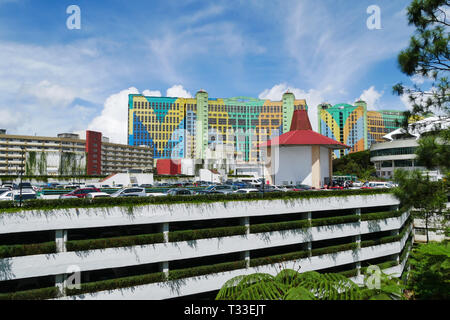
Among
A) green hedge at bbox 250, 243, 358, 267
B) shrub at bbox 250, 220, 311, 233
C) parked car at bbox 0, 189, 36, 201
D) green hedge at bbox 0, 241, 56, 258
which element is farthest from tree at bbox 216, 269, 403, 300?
parked car at bbox 0, 189, 36, 201

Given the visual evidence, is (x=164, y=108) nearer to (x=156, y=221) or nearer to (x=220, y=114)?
(x=220, y=114)

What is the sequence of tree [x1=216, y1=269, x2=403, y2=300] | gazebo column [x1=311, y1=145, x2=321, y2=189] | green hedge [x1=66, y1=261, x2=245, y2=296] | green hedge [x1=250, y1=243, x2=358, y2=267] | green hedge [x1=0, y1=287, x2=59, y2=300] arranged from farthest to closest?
gazebo column [x1=311, y1=145, x2=321, y2=189]
green hedge [x1=250, y1=243, x2=358, y2=267]
green hedge [x1=66, y1=261, x2=245, y2=296]
green hedge [x1=0, y1=287, x2=59, y2=300]
tree [x1=216, y1=269, x2=403, y2=300]

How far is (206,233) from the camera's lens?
57.7 feet

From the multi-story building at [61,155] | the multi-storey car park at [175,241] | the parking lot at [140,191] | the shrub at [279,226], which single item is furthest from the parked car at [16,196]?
the multi-story building at [61,155]

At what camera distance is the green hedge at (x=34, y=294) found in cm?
1284

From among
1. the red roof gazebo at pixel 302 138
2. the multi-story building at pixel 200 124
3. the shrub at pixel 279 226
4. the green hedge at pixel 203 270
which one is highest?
the multi-story building at pixel 200 124

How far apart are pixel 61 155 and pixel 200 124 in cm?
5851

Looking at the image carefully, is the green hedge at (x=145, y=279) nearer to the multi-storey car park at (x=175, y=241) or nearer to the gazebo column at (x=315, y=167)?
the multi-storey car park at (x=175, y=241)

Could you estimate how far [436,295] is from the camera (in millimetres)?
8898

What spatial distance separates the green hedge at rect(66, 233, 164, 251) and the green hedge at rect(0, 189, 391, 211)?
1.87 m

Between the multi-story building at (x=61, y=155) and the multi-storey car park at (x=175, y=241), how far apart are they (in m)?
52.4

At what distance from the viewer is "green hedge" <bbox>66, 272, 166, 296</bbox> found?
14.4 meters

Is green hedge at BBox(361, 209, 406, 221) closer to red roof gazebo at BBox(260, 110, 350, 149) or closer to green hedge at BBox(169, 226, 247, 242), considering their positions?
red roof gazebo at BBox(260, 110, 350, 149)
